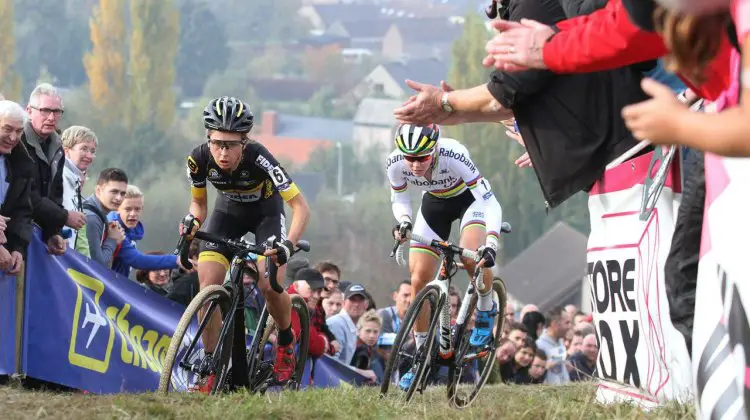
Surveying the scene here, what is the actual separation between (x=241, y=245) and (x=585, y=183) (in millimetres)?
3615

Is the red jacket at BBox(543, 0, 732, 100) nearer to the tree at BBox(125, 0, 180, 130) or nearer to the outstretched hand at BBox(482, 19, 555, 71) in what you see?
the outstretched hand at BBox(482, 19, 555, 71)

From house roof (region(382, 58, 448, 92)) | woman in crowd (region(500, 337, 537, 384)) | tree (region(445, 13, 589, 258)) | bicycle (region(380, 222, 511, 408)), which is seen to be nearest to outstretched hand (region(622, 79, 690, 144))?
bicycle (region(380, 222, 511, 408))

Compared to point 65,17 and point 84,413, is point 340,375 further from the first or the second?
point 65,17

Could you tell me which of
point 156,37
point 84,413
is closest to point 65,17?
point 156,37

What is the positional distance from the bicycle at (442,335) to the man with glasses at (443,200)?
0.22 metres

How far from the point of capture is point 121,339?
10227mm

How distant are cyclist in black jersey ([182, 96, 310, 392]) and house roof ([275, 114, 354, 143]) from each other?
86557 millimetres

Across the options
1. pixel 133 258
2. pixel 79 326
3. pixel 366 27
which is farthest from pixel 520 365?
pixel 366 27

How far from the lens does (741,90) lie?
3357 mm

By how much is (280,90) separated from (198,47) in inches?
312

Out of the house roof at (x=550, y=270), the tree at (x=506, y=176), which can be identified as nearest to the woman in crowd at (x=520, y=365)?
the house roof at (x=550, y=270)

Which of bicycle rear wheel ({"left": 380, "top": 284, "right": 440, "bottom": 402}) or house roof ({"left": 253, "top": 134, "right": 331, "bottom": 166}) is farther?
house roof ({"left": 253, "top": 134, "right": 331, "bottom": 166})

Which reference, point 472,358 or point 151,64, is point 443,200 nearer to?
point 472,358

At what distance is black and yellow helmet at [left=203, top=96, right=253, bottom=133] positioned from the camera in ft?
30.4
